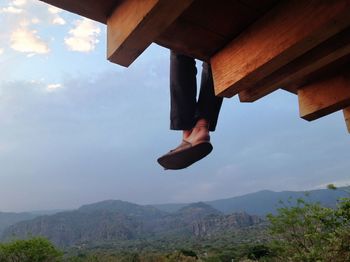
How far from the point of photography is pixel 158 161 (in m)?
2.08

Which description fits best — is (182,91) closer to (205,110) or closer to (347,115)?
(205,110)

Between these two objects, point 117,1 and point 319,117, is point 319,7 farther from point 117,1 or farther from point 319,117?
point 319,117

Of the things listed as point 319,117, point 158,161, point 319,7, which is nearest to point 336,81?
point 319,117

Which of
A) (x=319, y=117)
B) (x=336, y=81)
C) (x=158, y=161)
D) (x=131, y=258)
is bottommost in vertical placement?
(x=131, y=258)

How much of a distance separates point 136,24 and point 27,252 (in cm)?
3085

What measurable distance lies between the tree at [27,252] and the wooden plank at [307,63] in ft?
100

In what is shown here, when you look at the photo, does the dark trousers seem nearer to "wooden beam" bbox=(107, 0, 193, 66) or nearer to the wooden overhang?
the wooden overhang

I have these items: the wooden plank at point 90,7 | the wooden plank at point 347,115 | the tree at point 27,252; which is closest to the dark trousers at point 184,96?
the wooden plank at point 90,7

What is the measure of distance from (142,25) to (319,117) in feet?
4.79

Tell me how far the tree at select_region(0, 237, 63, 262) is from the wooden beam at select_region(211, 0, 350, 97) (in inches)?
1204

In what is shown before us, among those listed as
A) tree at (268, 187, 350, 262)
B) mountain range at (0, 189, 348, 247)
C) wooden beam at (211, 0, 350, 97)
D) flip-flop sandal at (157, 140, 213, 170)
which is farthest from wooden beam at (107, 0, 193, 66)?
mountain range at (0, 189, 348, 247)

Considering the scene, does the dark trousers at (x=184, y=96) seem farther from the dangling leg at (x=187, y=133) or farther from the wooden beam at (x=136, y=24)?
the wooden beam at (x=136, y=24)

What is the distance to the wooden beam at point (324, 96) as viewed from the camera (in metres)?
2.10

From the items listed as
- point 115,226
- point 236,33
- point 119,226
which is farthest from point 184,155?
point 115,226
